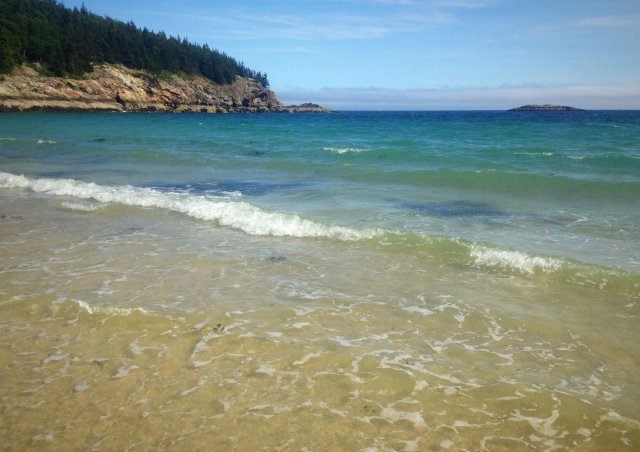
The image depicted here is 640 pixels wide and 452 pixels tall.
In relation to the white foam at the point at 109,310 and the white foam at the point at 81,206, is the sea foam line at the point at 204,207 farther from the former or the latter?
the white foam at the point at 109,310

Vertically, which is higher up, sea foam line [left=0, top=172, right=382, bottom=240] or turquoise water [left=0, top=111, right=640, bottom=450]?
sea foam line [left=0, top=172, right=382, bottom=240]

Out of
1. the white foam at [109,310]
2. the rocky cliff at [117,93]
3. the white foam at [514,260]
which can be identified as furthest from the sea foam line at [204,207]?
the rocky cliff at [117,93]

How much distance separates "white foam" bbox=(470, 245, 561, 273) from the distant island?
89068 mm

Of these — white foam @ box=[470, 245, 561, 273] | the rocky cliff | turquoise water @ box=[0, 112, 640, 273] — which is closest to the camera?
white foam @ box=[470, 245, 561, 273]

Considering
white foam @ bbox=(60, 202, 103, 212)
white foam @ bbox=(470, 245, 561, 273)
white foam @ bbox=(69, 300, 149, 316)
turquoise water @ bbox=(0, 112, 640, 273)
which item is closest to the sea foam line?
turquoise water @ bbox=(0, 112, 640, 273)

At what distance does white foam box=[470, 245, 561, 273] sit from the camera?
27.4 ft

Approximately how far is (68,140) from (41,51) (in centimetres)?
7232

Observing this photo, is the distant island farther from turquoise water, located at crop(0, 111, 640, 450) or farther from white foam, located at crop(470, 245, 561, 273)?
white foam, located at crop(470, 245, 561, 273)

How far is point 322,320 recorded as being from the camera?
20.2ft

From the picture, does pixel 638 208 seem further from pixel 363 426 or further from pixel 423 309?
pixel 363 426

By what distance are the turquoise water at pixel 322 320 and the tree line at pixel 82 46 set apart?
91.5 m

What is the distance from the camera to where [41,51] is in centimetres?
8894

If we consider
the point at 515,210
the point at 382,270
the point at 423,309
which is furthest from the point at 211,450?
the point at 515,210

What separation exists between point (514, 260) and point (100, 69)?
114 metres
